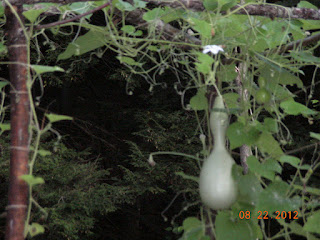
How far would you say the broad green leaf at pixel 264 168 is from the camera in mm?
840

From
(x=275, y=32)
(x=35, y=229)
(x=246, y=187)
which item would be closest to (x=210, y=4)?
(x=275, y=32)

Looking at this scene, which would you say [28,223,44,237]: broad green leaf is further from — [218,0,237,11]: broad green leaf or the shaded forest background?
the shaded forest background

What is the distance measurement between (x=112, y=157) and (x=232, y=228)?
9.91 feet

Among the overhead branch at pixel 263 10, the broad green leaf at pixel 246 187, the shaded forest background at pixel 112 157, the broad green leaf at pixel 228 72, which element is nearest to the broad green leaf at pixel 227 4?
the overhead branch at pixel 263 10

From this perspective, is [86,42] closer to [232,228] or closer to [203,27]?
[203,27]

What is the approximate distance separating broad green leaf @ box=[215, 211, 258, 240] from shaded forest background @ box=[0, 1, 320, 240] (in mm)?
1421

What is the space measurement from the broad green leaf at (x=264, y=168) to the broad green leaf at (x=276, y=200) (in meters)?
0.02

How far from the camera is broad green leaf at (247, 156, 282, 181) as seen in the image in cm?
84

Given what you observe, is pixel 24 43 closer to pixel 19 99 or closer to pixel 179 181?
pixel 19 99

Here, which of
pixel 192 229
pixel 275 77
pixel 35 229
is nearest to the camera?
pixel 35 229

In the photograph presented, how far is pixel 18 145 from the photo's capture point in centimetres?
71

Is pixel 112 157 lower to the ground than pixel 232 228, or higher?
lower

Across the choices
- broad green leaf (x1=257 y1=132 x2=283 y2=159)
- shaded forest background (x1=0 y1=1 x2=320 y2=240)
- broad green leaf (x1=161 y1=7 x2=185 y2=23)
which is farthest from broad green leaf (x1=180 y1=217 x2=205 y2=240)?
shaded forest background (x1=0 y1=1 x2=320 y2=240)

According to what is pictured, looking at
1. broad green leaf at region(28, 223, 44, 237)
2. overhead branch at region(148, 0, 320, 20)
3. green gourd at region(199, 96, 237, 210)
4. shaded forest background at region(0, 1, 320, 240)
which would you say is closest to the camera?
broad green leaf at region(28, 223, 44, 237)
